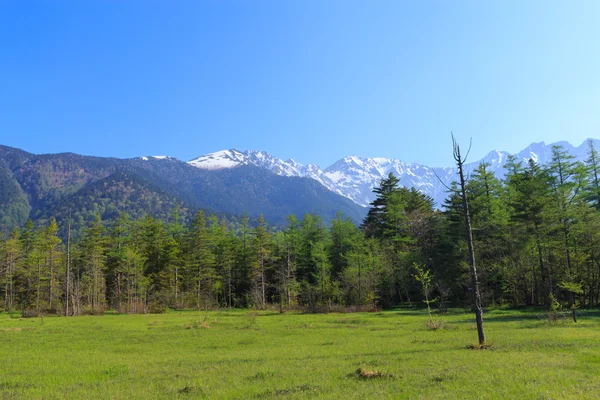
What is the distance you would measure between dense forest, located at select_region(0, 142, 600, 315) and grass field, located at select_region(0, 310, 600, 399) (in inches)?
718

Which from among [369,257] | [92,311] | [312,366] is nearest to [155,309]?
[92,311]

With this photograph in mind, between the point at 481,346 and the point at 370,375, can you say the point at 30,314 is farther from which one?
the point at 481,346

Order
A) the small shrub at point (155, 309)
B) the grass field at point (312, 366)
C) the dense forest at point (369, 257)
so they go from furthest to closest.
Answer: the small shrub at point (155, 309), the dense forest at point (369, 257), the grass field at point (312, 366)

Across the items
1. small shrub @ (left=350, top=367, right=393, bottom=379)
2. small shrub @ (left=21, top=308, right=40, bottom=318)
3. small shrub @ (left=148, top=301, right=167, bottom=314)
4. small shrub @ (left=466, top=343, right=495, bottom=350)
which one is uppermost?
small shrub @ (left=350, top=367, right=393, bottom=379)

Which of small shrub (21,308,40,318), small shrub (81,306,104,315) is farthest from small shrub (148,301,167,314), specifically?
small shrub (21,308,40,318)

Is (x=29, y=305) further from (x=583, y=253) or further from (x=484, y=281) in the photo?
(x=583, y=253)

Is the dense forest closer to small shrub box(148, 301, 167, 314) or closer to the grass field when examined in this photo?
small shrub box(148, 301, 167, 314)

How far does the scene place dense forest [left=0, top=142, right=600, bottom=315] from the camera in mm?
42594

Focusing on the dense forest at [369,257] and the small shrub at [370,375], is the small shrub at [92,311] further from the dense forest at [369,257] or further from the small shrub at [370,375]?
the small shrub at [370,375]

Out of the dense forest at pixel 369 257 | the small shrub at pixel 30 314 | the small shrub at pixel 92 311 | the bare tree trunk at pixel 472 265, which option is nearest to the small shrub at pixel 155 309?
the dense forest at pixel 369 257

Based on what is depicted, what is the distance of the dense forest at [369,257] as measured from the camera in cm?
4259

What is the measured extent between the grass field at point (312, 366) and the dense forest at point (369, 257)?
18.2m

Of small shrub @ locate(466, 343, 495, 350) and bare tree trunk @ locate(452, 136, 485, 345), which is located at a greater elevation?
bare tree trunk @ locate(452, 136, 485, 345)

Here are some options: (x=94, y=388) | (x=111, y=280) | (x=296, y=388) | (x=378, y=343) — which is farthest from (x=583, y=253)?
(x=111, y=280)
